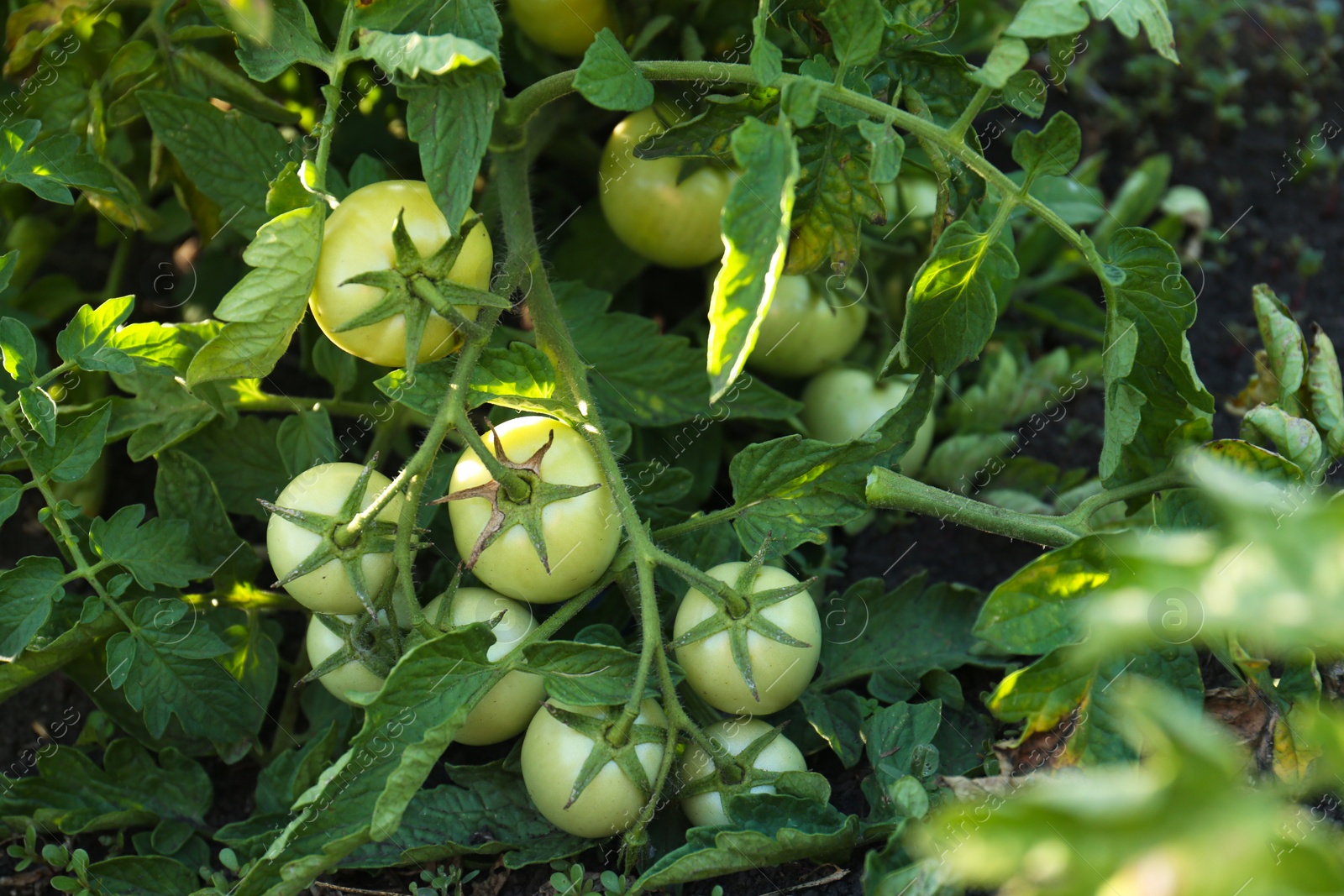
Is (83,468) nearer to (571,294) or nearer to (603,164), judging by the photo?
(571,294)

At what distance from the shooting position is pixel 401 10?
903 mm

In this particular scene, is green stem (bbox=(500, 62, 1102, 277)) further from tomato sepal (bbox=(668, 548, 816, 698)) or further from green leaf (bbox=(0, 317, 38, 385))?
green leaf (bbox=(0, 317, 38, 385))

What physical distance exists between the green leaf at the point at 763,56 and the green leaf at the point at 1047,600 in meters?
0.42

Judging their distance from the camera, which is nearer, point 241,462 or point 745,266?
point 745,266

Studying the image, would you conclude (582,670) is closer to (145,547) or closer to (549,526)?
(549,526)

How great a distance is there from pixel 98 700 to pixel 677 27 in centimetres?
96

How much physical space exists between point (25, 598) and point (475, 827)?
439 millimetres

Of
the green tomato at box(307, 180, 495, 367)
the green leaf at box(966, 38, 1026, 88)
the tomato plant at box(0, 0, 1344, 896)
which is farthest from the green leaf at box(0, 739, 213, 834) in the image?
the green leaf at box(966, 38, 1026, 88)

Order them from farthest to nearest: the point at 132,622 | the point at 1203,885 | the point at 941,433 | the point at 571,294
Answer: the point at 941,433, the point at 571,294, the point at 132,622, the point at 1203,885

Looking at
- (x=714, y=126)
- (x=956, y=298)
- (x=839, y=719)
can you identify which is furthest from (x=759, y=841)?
(x=714, y=126)

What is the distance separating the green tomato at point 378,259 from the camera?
0.88m

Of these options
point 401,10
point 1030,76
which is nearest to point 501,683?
point 401,10

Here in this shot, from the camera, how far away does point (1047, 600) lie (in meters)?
0.77

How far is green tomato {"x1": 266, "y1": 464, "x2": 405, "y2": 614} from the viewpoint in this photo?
909mm
